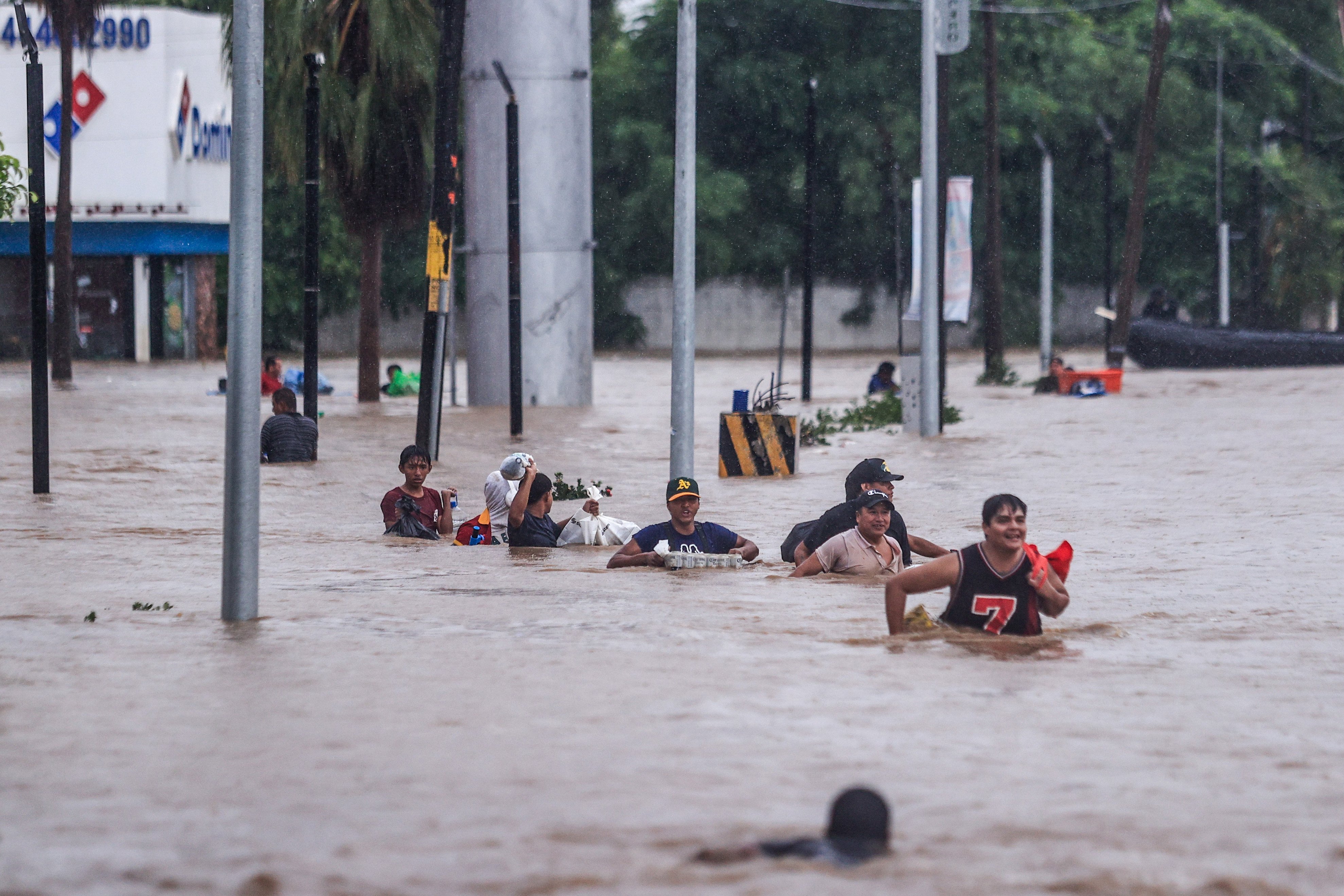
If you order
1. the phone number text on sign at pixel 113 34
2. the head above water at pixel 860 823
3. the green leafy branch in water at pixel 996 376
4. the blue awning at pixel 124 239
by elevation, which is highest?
the phone number text on sign at pixel 113 34

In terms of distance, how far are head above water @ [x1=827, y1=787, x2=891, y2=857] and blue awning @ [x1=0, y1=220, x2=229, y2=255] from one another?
135ft

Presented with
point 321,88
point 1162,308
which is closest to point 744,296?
point 1162,308

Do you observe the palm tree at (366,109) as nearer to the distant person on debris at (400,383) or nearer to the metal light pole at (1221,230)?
the distant person on debris at (400,383)

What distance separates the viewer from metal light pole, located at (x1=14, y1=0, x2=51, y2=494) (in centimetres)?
1514

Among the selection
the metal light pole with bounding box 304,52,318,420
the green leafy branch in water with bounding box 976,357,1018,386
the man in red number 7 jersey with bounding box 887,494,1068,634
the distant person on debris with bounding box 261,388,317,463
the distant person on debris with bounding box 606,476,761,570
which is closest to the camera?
the man in red number 7 jersey with bounding box 887,494,1068,634

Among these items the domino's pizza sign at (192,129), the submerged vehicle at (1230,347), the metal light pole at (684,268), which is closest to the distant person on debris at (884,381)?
the submerged vehicle at (1230,347)

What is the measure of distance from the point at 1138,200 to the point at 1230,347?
6664mm

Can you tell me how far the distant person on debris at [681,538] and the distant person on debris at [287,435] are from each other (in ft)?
28.3

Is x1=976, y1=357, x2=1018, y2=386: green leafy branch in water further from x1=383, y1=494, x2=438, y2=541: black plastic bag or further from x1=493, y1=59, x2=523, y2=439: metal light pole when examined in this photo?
x1=383, y1=494, x2=438, y2=541: black plastic bag

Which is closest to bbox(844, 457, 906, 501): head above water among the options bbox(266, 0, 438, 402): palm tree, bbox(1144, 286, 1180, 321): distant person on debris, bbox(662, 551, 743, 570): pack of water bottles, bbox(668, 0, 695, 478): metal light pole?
bbox(662, 551, 743, 570): pack of water bottles

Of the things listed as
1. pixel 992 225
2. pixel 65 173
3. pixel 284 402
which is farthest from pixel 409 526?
pixel 992 225

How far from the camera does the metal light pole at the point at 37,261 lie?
596 inches

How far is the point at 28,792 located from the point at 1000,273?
1368 inches

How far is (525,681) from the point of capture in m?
7.65
